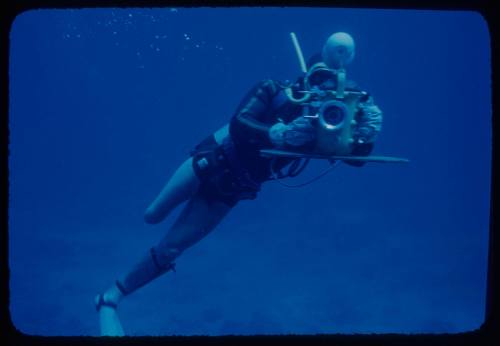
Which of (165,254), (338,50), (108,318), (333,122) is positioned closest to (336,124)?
A: (333,122)

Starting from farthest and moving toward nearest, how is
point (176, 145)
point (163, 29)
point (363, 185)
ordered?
1. point (163, 29)
2. point (176, 145)
3. point (363, 185)

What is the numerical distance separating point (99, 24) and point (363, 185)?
43847mm

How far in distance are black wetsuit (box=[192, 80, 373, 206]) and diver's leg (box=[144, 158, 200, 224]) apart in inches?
4.5

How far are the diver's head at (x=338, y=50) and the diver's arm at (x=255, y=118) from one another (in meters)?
0.55

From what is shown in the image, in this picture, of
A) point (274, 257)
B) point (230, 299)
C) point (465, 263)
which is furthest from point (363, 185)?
point (230, 299)

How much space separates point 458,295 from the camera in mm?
9484

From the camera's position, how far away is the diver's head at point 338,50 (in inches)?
118

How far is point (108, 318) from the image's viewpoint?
12.8ft

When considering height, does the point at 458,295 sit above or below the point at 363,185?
above

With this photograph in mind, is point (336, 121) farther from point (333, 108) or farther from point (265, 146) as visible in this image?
point (265, 146)

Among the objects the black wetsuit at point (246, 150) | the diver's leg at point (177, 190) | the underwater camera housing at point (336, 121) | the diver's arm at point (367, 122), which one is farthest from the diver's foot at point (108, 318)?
the diver's arm at point (367, 122)

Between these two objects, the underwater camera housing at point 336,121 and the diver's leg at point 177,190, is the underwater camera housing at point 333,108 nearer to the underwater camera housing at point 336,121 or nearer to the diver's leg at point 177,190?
the underwater camera housing at point 336,121

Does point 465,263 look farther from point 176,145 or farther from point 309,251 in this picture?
point 176,145

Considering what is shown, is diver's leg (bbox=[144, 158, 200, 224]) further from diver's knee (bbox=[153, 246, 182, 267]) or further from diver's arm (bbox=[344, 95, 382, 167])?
diver's arm (bbox=[344, 95, 382, 167])
